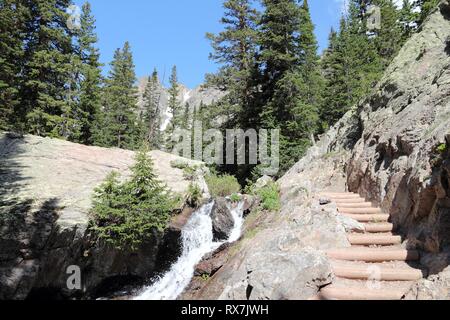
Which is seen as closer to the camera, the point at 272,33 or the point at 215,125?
the point at 272,33

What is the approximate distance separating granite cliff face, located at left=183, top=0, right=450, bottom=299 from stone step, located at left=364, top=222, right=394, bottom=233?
18 cm

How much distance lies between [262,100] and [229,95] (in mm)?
2505

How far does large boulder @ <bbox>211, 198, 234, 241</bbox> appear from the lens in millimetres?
15656

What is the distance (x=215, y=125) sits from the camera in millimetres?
29188

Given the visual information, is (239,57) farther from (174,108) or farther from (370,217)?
(174,108)

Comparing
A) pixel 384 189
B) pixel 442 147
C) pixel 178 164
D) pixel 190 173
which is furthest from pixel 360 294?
pixel 178 164

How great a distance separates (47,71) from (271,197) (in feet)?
67.8

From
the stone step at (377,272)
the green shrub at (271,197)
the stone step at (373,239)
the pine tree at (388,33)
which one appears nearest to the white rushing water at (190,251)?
the green shrub at (271,197)

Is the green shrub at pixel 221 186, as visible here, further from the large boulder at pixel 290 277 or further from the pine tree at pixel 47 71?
the large boulder at pixel 290 277

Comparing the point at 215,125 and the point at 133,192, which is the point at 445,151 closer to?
the point at 133,192

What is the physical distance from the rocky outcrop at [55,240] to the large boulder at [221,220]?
1.54 metres

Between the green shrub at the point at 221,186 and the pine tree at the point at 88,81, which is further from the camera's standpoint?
the pine tree at the point at 88,81

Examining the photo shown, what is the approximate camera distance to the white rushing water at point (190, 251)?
516 inches
